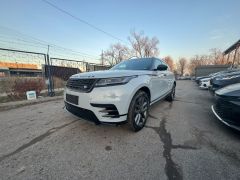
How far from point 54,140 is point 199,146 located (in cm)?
266

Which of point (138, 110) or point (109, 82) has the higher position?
point (109, 82)

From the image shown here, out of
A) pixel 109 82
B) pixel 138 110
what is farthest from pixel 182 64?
pixel 109 82

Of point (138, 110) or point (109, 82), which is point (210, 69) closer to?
point (138, 110)

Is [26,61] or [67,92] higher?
[26,61]

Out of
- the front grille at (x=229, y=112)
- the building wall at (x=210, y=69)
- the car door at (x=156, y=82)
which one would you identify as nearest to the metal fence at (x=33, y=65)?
the car door at (x=156, y=82)

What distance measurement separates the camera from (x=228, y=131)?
2.98 m

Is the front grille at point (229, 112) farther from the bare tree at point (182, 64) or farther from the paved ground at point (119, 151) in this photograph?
the bare tree at point (182, 64)

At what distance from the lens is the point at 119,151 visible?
229cm

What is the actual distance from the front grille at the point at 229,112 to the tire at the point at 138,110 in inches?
60.3

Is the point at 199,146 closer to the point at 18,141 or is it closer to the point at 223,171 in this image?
the point at 223,171

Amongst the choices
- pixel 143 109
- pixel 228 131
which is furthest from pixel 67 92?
pixel 228 131

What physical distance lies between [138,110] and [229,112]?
1.74 meters

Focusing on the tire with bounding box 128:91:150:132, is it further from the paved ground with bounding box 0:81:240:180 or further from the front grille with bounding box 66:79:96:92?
the front grille with bounding box 66:79:96:92

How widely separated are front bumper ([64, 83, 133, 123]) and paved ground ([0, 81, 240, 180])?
0.49 metres
